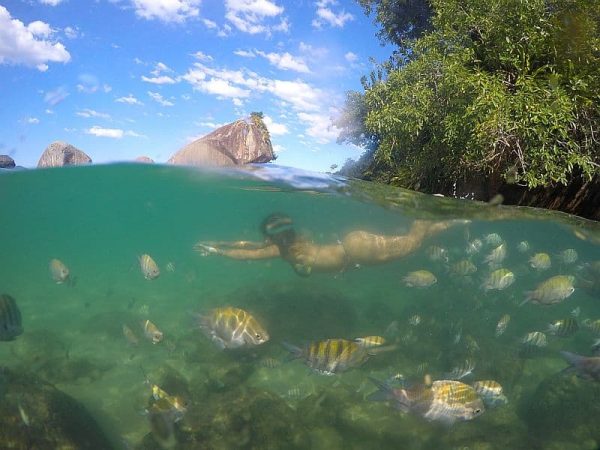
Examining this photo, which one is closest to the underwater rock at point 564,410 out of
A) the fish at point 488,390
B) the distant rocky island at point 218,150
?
the fish at point 488,390

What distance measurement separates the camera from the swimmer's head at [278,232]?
15.1 m

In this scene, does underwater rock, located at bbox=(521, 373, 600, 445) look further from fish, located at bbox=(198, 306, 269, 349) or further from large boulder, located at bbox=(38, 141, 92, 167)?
large boulder, located at bbox=(38, 141, 92, 167)

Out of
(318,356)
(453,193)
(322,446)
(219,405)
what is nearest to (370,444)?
(322,446)

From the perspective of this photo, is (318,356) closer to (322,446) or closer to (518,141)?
(322,446)

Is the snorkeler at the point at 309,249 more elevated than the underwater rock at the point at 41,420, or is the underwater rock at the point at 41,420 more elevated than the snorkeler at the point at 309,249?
the snorkeler at the point at 309,249

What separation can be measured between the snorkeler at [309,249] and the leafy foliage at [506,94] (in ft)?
11.9

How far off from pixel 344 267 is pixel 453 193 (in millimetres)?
5284

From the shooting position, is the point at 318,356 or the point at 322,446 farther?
the point at 322,446

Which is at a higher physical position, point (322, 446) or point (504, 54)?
point (504, 54)

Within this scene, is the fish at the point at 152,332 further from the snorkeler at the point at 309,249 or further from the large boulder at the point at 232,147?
the large boulder at the point at 232,147

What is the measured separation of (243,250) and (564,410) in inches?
432

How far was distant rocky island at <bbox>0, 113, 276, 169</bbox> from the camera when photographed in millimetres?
18219

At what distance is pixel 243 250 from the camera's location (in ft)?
48.7

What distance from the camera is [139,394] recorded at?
36.9ft
